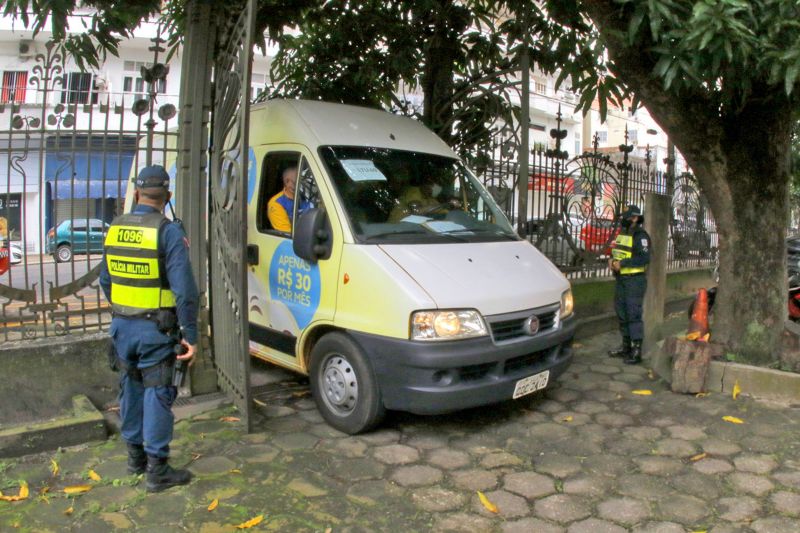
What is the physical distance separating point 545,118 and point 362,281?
34.6 m

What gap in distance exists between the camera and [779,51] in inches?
167

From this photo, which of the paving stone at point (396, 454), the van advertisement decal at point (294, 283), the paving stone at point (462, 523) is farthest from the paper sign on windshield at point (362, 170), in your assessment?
the paving stone at point (462, 523)

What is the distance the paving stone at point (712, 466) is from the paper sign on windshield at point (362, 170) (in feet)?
9.76

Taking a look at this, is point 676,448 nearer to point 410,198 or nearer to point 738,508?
point 738,508

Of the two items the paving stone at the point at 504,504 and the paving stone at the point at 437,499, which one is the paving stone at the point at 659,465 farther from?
the paving stone at the point at 437,499

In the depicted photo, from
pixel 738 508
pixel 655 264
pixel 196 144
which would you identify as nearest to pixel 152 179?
pixel 196 144

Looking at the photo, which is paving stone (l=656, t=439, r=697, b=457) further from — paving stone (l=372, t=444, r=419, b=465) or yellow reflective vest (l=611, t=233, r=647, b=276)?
yellow reflective vest (l=611, t=233, r=647, b=276)

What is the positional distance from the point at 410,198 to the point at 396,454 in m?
2.01

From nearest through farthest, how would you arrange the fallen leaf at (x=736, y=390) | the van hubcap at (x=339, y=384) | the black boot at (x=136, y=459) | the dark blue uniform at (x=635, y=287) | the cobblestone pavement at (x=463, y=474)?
1. the cobblestone pavement at (x=463, y=474)
2. the black boot at (x=136, y=459)
3. the van hubcap at (x=339, y=384)
4. the fallen leaf at (x=736, y=390)
5. the dark blue uniform at (x=635, y=287)

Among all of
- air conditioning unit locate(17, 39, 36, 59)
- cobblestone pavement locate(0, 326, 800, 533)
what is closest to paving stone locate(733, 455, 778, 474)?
cobblestone pavement locate(0, 326, 800, 533)

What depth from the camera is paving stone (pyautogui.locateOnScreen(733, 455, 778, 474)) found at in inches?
165

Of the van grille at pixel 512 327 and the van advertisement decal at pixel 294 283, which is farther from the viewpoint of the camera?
the van advertisement decal at pixel 294 283

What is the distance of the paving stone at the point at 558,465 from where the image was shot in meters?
4.16

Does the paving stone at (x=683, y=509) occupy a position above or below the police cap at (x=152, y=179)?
below
